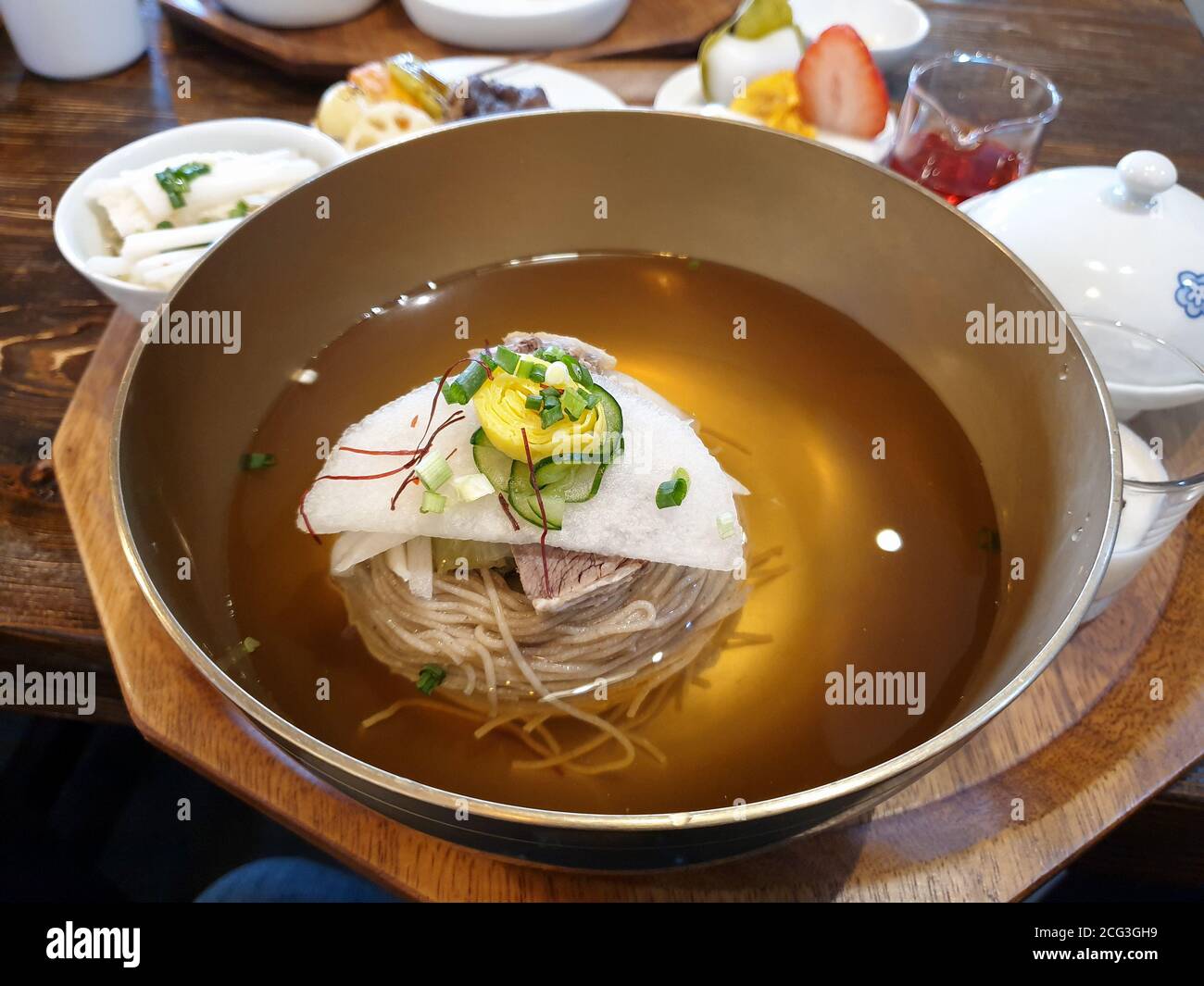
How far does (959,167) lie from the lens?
175 cm

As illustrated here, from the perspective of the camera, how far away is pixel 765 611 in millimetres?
1111

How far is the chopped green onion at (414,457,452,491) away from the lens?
0.96m

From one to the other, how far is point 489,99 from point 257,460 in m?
1.02

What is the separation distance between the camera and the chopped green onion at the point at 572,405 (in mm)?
953

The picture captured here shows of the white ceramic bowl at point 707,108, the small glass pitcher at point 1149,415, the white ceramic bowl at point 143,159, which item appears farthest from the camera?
the white ceramic bowl at point 707,108

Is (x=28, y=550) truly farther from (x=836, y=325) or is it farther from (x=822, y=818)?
(x=836, y=325)

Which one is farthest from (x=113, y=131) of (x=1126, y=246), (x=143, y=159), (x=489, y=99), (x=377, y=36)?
(x=1126, y=246)

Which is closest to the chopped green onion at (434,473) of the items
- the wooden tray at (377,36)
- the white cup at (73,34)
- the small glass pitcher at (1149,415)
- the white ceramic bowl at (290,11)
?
the small glass pitcher at (1149,415)

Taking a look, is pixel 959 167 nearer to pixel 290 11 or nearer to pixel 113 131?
pixel 290 11

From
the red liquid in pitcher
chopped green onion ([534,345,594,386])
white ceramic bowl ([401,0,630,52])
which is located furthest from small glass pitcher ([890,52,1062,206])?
chopped green onion ([534,345,594,386])

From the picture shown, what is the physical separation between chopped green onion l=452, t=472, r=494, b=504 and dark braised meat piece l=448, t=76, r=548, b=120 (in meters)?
1.12

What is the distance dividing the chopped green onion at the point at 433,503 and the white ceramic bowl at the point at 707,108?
1157 mm

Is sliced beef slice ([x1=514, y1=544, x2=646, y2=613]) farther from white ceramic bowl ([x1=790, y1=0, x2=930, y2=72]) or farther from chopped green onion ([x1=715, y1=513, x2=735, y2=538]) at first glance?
white ceramic bowl ([x1=790, y1=0, x2=930, y2=72])

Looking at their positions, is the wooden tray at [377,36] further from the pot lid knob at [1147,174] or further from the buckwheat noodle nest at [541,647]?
the buckwheat noodle nest at [541,647]
